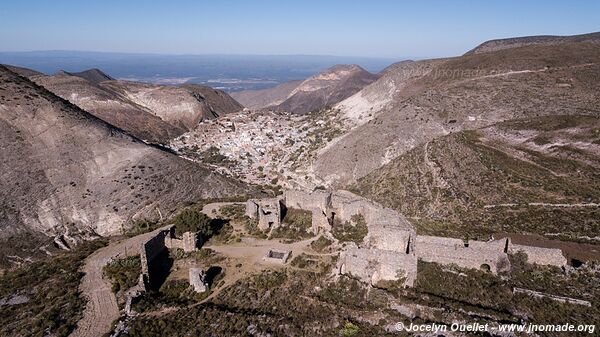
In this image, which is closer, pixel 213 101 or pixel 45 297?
pixel 45 297

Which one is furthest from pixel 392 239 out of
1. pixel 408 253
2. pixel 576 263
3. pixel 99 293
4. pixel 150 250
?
pixel 99 293

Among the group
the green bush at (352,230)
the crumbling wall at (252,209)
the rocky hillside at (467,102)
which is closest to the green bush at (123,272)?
the crumbling wall at (252,209)

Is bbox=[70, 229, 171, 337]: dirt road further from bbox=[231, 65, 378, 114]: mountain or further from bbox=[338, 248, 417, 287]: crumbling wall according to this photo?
bbox=[231, 65, 378, 114]: mountain

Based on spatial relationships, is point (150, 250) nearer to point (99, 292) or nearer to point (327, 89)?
point (99, 292)

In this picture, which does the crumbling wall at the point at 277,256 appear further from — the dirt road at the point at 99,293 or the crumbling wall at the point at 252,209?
the dirt road at the point at 99,293

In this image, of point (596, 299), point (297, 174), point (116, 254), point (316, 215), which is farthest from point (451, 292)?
point (297, 174)

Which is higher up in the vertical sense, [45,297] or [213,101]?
[213,101]
